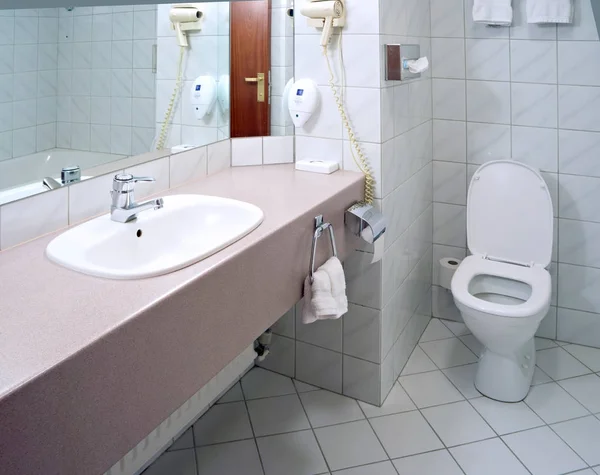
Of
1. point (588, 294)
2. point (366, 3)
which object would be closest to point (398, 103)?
point (366, 3)

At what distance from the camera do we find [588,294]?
2455mm

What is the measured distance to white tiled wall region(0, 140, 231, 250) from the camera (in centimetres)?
123

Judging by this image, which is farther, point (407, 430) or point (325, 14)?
point (407, 430)

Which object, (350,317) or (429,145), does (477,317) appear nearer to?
(350,317)

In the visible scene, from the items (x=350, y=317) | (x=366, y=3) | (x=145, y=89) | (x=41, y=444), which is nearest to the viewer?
(x=41, y=444)

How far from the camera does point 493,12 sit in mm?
2270

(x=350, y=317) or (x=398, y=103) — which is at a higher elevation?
(x=398, y=103)

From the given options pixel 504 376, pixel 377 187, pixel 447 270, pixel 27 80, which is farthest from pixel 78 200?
pixel 447 270

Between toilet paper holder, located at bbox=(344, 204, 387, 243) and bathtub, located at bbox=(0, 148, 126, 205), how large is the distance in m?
0.78

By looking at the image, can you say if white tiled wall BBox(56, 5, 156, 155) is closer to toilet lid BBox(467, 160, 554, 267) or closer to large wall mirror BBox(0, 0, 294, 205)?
large wall mirror BBox(0, 0, 294, 205)

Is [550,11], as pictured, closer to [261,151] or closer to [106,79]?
[261,151]

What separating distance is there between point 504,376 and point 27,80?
1866mm

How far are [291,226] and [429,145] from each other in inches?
52.7

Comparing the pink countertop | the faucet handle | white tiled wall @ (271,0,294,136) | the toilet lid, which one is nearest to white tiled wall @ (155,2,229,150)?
white tiled wall @ (271,0,294,136)
